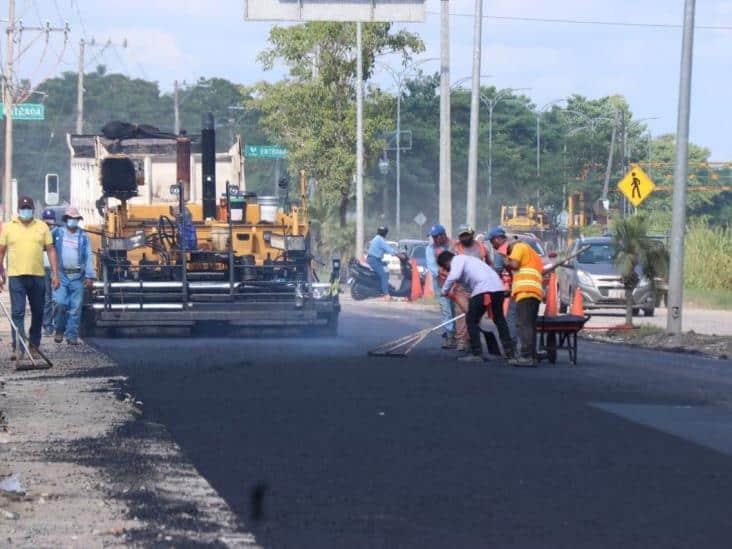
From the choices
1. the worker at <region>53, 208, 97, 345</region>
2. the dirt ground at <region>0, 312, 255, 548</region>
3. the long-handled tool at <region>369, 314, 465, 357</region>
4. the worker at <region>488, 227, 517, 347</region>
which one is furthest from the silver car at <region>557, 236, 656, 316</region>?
the dirt ground at <region>0, 312, 255, 548</region>

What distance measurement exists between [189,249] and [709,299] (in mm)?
17818

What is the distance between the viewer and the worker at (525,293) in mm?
18875

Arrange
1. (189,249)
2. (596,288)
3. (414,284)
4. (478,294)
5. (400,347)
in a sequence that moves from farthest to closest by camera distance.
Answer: (414,284) → (596,288) → (189,249) → (400,347) → (478,294)

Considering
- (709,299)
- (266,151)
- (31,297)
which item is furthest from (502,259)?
(266,151)

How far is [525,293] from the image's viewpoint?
18.9 metres

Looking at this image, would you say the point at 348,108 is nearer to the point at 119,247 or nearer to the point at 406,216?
the point at 119,247

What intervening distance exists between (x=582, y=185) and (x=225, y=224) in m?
60.7

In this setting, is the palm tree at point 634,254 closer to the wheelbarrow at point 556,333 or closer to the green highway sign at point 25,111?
the wheelbarrow at point 556,333

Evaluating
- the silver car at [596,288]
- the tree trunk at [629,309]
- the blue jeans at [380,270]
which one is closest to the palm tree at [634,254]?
the tree trunk at [629,309]

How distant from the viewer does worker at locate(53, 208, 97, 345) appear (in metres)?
22.0

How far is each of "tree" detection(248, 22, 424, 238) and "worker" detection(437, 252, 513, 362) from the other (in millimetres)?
34456

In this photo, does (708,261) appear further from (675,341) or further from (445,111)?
(675,341)

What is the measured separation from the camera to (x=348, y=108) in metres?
55.7

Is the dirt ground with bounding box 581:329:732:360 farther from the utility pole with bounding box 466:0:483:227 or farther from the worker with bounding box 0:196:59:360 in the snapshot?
the utility pole with bounding box 466:0:483:227
